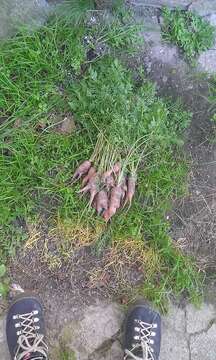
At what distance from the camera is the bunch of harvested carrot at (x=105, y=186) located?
3.05 meters

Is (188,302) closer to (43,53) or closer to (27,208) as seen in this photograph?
(27,208)

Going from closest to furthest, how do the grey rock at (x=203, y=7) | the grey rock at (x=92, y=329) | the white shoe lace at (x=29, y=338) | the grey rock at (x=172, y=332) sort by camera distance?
the white shoe lace at (x=29, y=338), the grey rock at (x=92, y=329), the grey rock at (x=172, y=332), the grey rock at (x=203, y=7)

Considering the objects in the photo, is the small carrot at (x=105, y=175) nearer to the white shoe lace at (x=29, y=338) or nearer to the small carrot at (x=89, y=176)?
the small carrot at (x=89, y=176)

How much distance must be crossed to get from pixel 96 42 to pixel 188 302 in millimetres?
1682

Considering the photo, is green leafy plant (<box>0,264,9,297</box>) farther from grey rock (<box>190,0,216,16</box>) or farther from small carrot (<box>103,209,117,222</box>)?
grey rock (<box>190,0,216,16</box>)

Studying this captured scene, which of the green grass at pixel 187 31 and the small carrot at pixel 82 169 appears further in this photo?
the green grass at pixel 187 31

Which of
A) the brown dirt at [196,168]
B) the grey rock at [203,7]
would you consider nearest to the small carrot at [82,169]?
the brown dirt at [196,168]

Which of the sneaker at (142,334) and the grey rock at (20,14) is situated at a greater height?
the grey rock at (20,14)

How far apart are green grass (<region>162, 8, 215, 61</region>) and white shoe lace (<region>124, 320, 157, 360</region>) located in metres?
1.69

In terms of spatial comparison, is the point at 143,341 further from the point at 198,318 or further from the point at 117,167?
the point at 117,167

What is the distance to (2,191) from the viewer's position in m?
3.00

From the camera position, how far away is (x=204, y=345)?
319 centimetres

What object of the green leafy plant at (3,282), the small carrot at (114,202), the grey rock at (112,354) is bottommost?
the grey rock at (112,354)

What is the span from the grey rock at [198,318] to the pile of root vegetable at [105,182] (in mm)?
775
